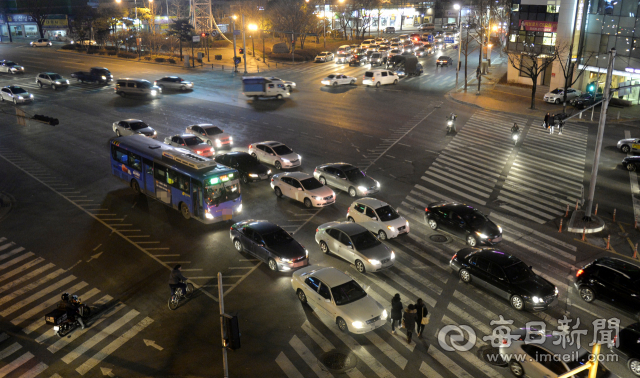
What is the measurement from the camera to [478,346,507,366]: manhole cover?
46.8ft

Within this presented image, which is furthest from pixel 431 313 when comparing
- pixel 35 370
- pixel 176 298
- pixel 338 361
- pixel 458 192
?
pixel 458 192

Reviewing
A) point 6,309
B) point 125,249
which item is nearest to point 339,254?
point 125,249

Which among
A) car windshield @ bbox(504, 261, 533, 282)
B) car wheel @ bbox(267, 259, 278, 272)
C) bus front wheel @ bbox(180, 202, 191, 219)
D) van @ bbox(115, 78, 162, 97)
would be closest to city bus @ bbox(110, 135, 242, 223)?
bus front wheel @ bbox(180, 202, 191, 219)

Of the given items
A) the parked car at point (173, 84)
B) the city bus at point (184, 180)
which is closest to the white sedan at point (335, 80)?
the parked car at point (173, 84)

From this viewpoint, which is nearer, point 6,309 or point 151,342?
point 151,342

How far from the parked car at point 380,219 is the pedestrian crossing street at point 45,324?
1067cm

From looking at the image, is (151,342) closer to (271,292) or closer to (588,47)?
(271,292)

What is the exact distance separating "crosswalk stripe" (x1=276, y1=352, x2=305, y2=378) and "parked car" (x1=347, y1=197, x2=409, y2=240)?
8.88 m

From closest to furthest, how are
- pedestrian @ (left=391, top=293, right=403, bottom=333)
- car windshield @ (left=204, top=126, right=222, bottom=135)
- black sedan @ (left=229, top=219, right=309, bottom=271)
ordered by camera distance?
pedestrian @ (left=391, top=293, right=403, bottom=333) < black sedan @ (left=229, top=219, right=309, bottom=271) < car windshield @ (left=204, top=126, right=222, bottom=135)

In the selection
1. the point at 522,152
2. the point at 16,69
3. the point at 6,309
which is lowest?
the point at 6,309

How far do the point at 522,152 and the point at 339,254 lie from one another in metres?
21.5

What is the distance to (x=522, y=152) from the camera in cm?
3581

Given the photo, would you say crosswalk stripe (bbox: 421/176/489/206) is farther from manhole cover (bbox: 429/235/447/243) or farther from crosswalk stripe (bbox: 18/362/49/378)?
Result: crosswalk stripe (bbox: 18/362/49/378)

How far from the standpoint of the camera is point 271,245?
64.4 ft
